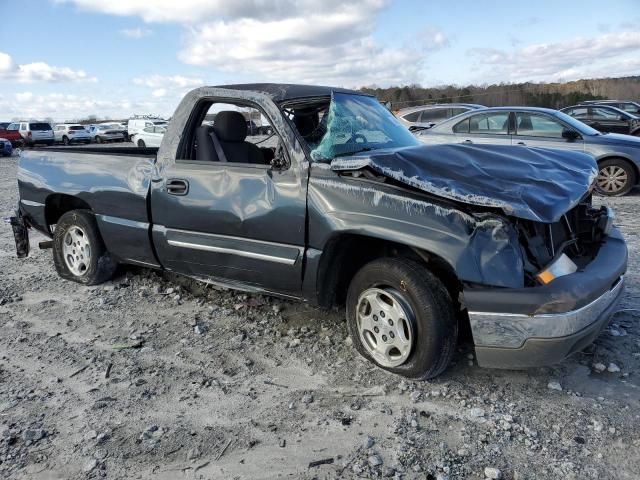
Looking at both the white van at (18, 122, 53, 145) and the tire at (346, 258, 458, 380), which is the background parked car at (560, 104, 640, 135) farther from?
the white van at (18, 122, 53, 145)

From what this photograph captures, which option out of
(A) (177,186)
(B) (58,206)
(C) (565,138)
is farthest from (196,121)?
(C) (565,138)

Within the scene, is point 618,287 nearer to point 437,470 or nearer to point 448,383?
point 448,383

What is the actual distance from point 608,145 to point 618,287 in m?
6.76

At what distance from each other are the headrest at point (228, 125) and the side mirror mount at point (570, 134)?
6595 millimetres

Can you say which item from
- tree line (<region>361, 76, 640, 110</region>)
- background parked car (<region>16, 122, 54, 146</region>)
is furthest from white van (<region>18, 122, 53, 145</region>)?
tree line (<region>361, 76, 640, 110</region>)

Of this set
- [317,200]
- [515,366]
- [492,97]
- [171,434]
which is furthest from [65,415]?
[492,97]

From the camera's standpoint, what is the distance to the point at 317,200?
11.2 feet

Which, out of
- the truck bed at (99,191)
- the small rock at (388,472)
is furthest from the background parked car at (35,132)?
the small rock at (388,472)

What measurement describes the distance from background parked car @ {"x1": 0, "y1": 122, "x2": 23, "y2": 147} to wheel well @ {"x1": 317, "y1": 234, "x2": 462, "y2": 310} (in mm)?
32725

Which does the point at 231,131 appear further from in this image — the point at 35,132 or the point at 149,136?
the point at 35,132

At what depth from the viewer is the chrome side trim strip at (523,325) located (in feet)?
9.23

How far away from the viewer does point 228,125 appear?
172 inches

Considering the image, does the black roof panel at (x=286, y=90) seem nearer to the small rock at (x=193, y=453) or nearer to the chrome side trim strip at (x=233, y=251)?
the chrome side trim strip at (x=233, y=251)

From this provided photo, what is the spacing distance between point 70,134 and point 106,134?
7.37 feet
